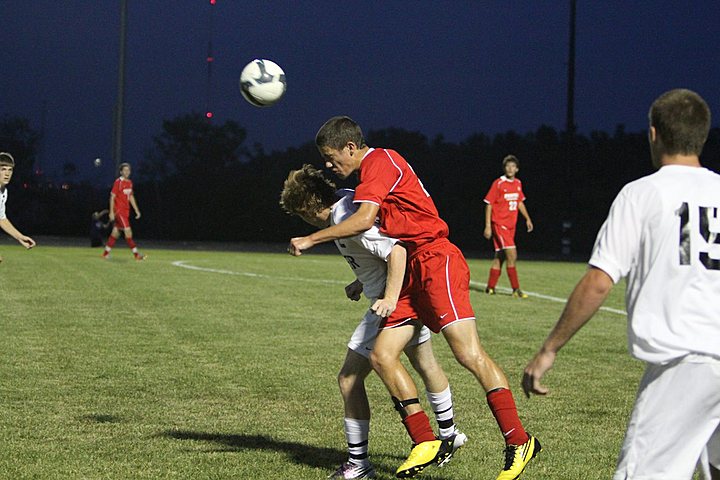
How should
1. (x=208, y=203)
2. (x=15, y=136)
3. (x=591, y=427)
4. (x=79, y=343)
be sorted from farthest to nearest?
(x=15, y=136), (x=208, y=203), (x=79, y=343), (x=591, y=427)

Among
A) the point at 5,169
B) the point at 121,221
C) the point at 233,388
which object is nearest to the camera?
the point at 233,388

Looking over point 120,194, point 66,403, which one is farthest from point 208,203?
point 66,403

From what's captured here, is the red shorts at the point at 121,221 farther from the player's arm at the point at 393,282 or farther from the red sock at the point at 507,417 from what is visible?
the red sock at the point at 507,417

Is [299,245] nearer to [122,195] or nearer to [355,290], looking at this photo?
[355,290]

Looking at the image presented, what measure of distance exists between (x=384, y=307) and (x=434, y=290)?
1.15 feet

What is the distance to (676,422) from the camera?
131 inches

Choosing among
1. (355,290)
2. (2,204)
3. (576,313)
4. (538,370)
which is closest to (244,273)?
(2,204)

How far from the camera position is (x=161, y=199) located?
46875mm

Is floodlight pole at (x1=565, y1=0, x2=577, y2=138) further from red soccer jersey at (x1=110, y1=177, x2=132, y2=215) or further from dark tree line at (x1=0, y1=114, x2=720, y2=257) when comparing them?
red soccer jersey at (x1=110, y1=177, x2=132, y2=215)

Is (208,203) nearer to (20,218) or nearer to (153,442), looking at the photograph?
(20,218)

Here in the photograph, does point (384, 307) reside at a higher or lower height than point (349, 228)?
lower

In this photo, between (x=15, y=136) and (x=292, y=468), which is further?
(x=15, y=136)

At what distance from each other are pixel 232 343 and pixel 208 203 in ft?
117

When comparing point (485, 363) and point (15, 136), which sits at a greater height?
point (15, 136)
